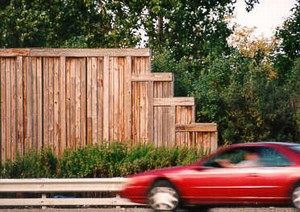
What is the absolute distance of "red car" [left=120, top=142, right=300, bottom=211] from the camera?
13.2 meters

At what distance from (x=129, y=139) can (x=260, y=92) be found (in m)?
6.51

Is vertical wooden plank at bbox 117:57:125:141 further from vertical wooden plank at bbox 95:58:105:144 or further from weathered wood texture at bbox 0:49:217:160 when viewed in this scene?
vertical wooden plank at bbox 95:58:105:144

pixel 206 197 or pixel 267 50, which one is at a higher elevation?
pixel 267 50

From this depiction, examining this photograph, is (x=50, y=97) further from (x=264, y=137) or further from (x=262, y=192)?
(x=262, y=192)

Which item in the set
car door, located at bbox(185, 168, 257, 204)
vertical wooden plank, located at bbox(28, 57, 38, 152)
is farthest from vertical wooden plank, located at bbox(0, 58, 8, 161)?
car door, located at bbox(185, 168, 257, 204)

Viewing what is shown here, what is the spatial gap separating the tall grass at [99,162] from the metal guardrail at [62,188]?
245 cm

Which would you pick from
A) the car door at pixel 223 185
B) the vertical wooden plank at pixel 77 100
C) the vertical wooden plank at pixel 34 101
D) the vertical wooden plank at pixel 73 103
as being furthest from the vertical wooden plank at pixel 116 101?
the car door at pixel 223 185

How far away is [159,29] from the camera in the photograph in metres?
36.8

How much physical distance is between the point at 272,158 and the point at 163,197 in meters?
2.17

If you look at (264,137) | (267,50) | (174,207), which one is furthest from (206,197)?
(267,50)

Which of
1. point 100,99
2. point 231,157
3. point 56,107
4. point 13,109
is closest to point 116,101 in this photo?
point 100,99

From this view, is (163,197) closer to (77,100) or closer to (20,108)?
(77,100)

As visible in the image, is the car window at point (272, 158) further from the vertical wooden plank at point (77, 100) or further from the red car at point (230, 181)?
the vertical wooden plank at point (77, 100)

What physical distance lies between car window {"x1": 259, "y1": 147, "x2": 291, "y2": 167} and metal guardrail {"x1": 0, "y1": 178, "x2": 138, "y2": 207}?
5.12 meters
